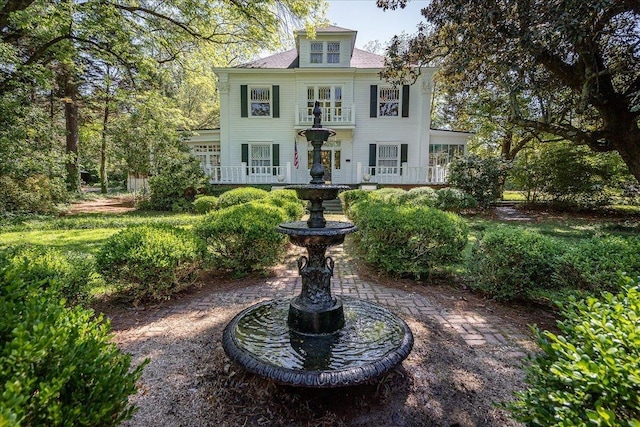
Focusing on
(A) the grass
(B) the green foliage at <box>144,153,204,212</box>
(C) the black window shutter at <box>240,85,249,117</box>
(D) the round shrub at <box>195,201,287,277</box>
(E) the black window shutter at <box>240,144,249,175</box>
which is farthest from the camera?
(E) the black window shutter at <box>240,144,249,175</box>

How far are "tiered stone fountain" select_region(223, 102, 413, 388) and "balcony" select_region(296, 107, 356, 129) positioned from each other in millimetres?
14600

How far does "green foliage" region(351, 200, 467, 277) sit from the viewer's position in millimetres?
5082

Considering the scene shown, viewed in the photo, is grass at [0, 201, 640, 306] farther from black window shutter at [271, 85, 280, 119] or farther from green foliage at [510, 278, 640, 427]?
black window shutter at [271, 85, 280, 119]

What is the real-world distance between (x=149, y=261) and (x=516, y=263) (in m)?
4.97

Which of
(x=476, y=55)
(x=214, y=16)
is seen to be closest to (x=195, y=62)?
(x=214, y=16)

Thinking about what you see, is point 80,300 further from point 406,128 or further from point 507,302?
point 406,128

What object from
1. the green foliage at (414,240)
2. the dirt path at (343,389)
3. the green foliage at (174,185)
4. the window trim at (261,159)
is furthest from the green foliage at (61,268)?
the window trim at (261,159)

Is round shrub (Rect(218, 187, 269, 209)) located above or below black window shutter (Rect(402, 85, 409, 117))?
below

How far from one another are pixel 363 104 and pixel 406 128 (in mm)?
2879

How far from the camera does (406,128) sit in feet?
58.4

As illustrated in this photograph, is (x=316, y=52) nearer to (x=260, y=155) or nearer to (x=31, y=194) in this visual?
(x=260, y=155)

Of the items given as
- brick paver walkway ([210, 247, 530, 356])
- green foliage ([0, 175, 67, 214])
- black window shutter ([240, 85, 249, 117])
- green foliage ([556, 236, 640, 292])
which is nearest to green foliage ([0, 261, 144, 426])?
brick paver walkway ([210, 247, 530, 356])

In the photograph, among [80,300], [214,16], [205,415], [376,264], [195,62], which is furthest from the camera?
[195,62]

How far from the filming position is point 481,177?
43.7 feet
